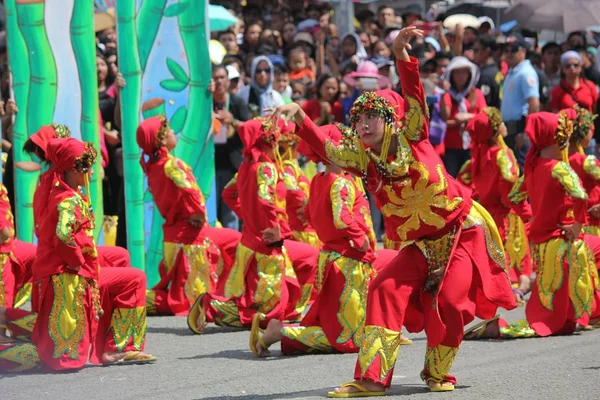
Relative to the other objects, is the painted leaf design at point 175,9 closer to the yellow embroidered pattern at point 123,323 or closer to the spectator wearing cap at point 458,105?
the spectator wearing cap at point 458,105

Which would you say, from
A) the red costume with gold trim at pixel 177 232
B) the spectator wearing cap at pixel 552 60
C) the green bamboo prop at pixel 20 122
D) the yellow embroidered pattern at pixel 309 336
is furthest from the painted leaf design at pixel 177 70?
the spectator wearing cap at pixel 552 60

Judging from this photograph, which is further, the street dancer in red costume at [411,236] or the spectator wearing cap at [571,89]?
the spectator wearing cap at [571,89]

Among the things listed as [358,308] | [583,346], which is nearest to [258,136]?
[358,308]

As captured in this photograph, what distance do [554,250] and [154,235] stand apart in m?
4.14

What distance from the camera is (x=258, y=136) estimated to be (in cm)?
987

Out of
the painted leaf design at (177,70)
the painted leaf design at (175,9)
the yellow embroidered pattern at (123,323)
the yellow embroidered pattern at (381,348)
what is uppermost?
the painted leaf design at (175,9)

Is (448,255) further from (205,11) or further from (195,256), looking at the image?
(205,11)

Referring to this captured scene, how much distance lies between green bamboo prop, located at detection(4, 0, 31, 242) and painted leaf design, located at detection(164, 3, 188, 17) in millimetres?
1367

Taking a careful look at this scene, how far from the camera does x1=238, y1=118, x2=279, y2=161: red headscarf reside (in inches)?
387

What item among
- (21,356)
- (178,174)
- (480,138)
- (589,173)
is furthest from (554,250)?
(21,356)

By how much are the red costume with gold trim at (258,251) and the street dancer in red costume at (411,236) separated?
2825 millimetres

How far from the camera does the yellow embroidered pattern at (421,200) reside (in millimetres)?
6797

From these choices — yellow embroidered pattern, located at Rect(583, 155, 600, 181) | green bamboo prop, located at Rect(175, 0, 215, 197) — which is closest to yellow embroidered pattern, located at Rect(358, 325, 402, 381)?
yellow embroidered pattern, located at Rect(583, 155, 600, 181)

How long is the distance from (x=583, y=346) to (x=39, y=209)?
3.74 metres
